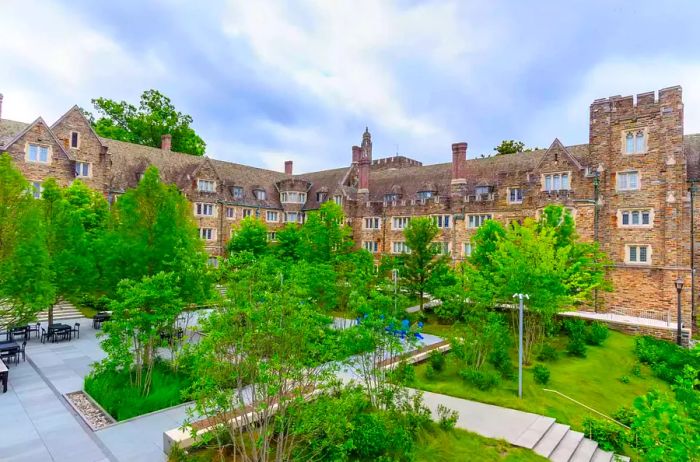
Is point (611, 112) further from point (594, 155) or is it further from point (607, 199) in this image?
point (607, 199)

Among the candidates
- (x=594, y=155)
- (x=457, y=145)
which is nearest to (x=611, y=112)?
(x=594, y=155)

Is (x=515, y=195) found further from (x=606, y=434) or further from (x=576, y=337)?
(x=606, y=434)

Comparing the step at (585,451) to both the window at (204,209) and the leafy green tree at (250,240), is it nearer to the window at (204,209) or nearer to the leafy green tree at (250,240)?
the leafy green tree at (250,240)

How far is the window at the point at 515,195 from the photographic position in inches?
1407

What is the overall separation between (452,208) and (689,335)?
20219mm

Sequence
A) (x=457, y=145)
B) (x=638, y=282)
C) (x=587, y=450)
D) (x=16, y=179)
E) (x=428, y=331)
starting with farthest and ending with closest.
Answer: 1. (x=457, y=145)
2. (x=638, y=282)
3. (x=428, y=331)
4. (x=16, y=179)
5. (x=587, y=450)

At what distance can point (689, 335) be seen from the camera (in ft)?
87.0

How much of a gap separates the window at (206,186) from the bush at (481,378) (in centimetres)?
3494

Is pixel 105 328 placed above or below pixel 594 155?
below

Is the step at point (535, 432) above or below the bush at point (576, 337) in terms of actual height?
below

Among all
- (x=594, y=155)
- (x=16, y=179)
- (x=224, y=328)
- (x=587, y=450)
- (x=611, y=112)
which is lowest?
(x=587, y=450)

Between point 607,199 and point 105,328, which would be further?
point 607,199

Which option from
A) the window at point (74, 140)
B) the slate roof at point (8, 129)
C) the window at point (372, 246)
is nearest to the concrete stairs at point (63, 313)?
the slate roof at point (8, 129)

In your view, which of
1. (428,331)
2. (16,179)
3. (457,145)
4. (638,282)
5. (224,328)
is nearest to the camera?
(224,328)
